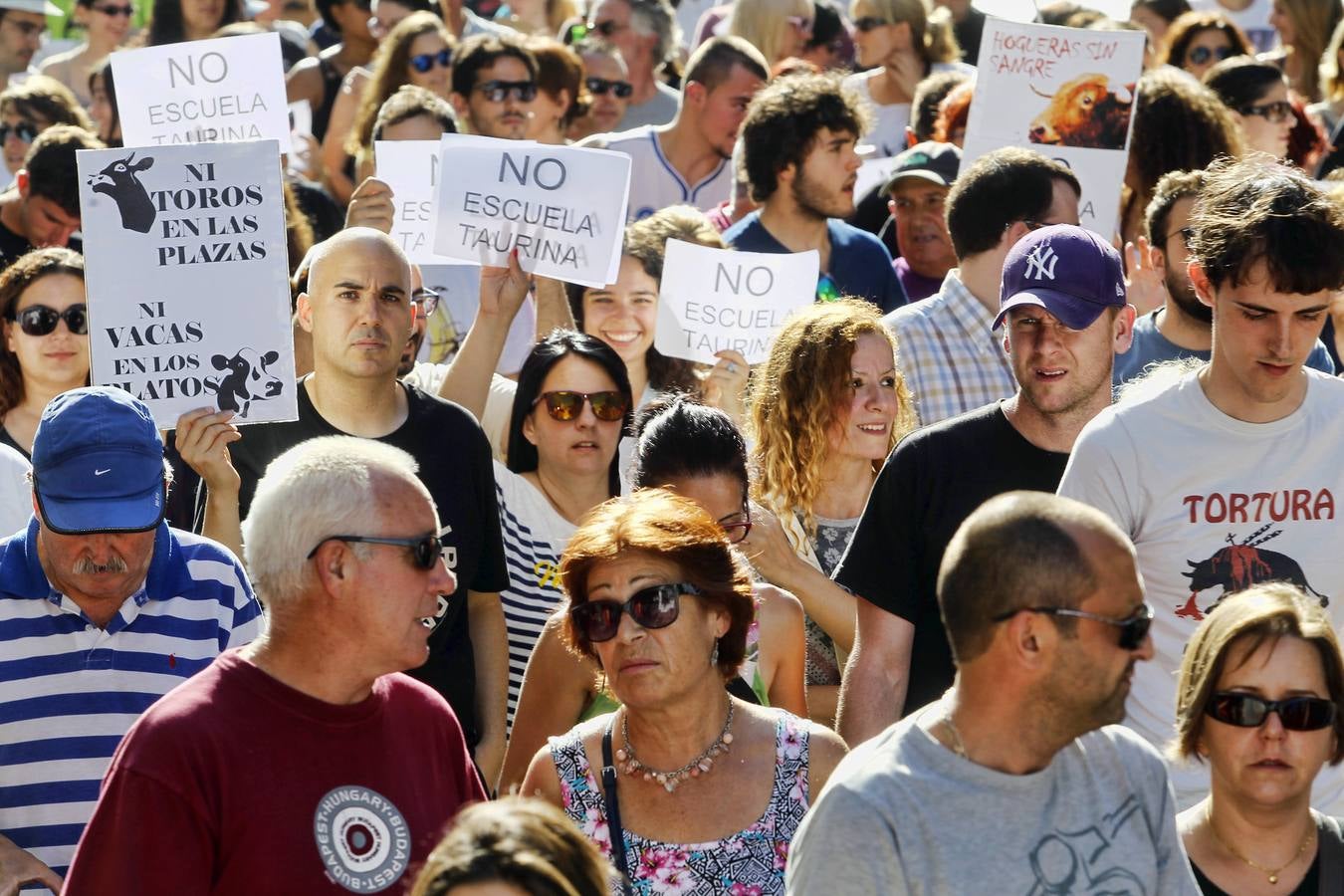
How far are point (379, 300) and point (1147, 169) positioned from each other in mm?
3434

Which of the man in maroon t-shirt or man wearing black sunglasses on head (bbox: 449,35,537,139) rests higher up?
man wearing black sunglasses on head (bbox: 449,35,537,139)

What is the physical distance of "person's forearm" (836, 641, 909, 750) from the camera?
450 cm

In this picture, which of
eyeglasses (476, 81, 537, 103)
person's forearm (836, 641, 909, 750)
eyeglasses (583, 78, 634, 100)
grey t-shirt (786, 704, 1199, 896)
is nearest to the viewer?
grey t-shirt (786, 704, 1199, 896)

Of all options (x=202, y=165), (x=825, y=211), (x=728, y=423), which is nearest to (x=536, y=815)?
(x=728, y=423)

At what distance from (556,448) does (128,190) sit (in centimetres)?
140

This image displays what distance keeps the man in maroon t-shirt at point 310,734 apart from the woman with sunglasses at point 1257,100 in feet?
19.8

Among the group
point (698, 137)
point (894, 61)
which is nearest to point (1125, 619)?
point (698, 137)

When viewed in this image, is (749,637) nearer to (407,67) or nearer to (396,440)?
(396,440)

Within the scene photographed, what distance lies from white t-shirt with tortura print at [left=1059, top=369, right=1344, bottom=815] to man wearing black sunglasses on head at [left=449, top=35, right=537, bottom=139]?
490 centimetres

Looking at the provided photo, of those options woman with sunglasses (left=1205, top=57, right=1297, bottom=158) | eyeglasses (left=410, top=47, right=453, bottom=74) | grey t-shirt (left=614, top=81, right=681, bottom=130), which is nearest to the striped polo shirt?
eyeglasses (left=410, top=47, right=453, bottom=74)

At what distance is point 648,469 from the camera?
4.88m

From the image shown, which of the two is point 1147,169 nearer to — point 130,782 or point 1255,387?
point 1255,387

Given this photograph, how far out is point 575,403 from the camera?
590 cm

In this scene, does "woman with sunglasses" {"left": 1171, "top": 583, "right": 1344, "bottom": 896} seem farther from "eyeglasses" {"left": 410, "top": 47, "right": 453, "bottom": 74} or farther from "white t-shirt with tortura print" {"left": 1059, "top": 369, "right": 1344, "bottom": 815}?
"eyeglasses" {"left": 410, "top": 47, "right": 453, "bottom": 74}
